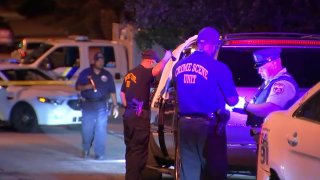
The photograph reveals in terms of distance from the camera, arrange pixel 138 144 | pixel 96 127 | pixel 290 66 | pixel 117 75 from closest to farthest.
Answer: pixel 290 66, pixel 138 144, pixel 96 127, pixel 117 75

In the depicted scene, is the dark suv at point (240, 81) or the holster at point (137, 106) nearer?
the dark suv at point (240, 81)

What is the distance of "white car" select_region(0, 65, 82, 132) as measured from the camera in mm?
16297

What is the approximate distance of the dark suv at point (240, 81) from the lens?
26.7ft

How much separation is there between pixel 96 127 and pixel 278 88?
18.7 ft

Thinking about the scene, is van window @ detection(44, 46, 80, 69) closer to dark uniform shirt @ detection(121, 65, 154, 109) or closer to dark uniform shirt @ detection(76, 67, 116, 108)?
dark uniform shirt @ detection(76, 67, 116, 108)

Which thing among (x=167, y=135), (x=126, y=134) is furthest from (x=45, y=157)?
(x=167, y=135)

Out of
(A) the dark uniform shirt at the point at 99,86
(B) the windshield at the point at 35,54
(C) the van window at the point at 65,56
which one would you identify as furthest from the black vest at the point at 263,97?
(B) the windshield at the point at 35,54

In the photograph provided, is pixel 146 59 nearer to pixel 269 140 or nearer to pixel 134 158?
pixel 134 158

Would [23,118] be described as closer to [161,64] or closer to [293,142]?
[161,64]

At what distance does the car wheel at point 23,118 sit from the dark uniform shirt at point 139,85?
7.07 metres

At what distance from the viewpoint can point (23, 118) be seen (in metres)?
16.5

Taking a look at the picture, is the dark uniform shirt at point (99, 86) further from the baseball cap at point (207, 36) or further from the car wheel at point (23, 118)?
the baseball cap at point (207, 36)

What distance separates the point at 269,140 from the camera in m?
6.41

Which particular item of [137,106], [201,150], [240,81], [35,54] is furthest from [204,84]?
[35,54]
